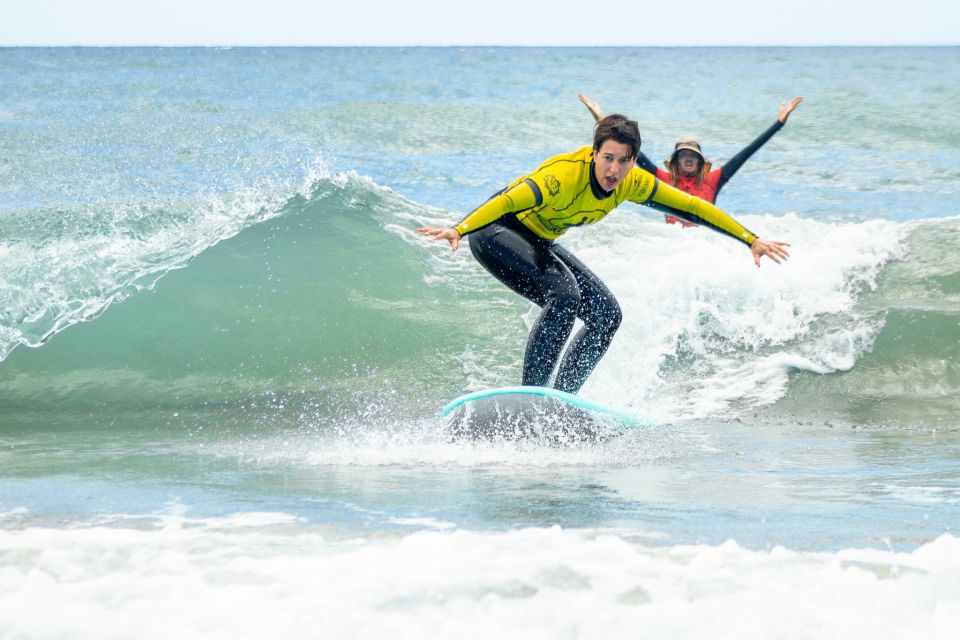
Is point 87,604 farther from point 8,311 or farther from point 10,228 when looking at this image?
point 10,228

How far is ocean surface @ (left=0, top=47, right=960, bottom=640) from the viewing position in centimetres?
332

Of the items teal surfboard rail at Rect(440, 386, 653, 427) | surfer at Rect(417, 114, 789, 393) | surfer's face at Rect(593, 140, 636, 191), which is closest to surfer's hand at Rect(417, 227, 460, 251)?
surfer at Rect(417, 114, 789, 393)

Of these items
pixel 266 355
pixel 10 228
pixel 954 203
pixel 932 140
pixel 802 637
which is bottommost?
pixel 802 637

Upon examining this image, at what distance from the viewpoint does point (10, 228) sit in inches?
420

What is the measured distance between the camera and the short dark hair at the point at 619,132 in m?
5.52

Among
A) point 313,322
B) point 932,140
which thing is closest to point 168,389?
point 313,322

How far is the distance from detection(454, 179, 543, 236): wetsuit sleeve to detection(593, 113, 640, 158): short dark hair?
44 centimetres

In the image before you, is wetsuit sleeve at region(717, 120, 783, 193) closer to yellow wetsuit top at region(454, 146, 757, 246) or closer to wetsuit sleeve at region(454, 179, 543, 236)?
yellow wetsuit top at region(454, 146, 757, 246)

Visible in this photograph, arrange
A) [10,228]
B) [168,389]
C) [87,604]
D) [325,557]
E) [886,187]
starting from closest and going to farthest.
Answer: [87,604], [325,557], [168,389], [10,228], [886,187]

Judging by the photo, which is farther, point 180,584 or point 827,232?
point 827,232

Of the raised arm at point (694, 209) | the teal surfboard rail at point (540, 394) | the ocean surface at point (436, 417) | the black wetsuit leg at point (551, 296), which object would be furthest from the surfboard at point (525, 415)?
the raised arm at point (694, 209)

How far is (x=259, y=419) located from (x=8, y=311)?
2668 mm

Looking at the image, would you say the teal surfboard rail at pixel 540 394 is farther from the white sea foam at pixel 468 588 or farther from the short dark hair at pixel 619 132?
the white sea foam at pixel 468 588

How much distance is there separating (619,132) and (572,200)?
0.50 m
